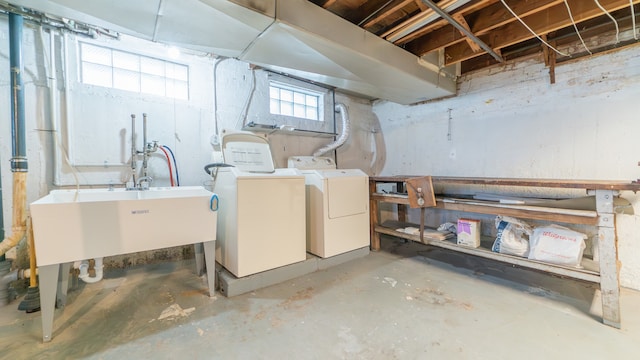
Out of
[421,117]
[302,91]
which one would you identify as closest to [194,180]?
[302,91]

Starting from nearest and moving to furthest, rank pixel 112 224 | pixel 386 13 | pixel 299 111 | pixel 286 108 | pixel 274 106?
pixel 112 224 → pixel 386 13 → pixel 274 106 → pixel 286 108 → pixel 299 111

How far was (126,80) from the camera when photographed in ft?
8.07

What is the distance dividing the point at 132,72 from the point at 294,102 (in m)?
1.85

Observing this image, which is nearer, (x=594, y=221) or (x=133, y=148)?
(x=594, y=221)

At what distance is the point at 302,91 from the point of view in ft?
11.8

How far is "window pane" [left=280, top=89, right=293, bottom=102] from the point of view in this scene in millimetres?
3429

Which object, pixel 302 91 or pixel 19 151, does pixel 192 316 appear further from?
pixel 302 91

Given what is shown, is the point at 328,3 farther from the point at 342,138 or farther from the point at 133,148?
the point at 133,148

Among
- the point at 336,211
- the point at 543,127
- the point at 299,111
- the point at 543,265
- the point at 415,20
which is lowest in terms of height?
the point at 543,265

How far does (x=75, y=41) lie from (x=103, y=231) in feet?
6.08

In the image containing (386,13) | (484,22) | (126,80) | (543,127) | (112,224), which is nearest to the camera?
(112,224)

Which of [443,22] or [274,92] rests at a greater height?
[443,22]

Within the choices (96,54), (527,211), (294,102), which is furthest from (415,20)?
(96,54)

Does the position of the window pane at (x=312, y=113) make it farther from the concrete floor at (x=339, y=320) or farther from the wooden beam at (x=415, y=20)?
the concrete floor at (x=339, y=320)
